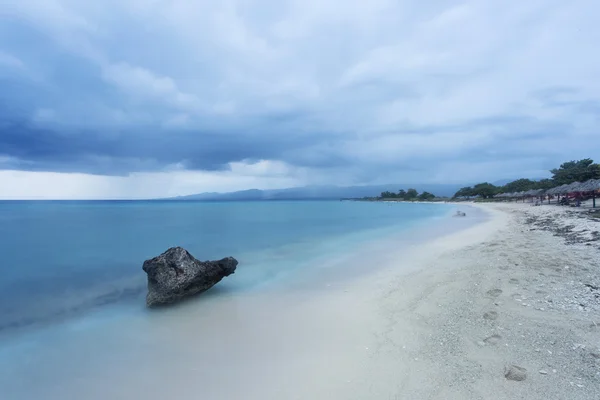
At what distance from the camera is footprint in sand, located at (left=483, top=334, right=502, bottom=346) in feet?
16.7

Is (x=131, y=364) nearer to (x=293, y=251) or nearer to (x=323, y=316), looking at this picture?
(x=323, y=316)

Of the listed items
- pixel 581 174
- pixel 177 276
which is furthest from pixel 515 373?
pixel 581 174

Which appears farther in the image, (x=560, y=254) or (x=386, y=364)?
(x=560, y=254)

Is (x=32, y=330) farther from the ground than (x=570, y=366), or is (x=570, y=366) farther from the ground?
(x=570, y=366)

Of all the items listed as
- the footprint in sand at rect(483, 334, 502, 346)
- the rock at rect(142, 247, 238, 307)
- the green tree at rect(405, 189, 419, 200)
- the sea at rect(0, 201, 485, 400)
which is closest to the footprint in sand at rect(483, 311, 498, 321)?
the footprint in sand at rect(483, 334, 502, 346)

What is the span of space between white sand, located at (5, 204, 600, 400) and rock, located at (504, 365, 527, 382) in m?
0.07

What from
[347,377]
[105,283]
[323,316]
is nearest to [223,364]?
[347,377]

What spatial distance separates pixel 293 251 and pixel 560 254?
11887 millimetres

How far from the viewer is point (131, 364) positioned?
5465mm

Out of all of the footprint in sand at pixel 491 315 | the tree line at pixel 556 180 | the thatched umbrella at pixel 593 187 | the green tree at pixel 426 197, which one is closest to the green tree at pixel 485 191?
the tree line at pixel 556 180

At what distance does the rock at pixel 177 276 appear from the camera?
8383 mm

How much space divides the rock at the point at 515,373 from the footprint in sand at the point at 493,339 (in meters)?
0.79

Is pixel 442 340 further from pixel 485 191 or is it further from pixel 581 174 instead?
pixel 485 191

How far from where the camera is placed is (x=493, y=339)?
17.1ft
